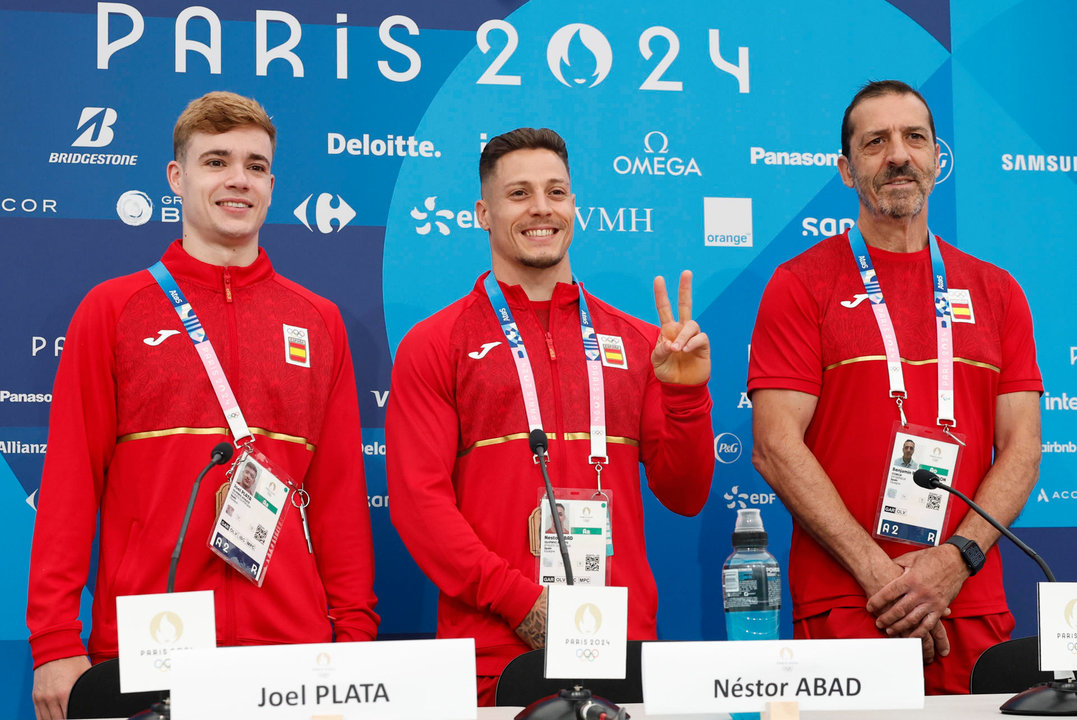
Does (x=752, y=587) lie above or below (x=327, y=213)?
below

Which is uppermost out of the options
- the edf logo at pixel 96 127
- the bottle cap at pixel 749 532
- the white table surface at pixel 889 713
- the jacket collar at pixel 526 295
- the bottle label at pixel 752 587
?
the edf logo at pixel 96 127

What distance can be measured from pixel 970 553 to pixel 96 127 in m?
2.92

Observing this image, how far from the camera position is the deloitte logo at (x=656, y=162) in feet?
12.7

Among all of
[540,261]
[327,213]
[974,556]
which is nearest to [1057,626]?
[974,556]

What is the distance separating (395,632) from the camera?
3568mm

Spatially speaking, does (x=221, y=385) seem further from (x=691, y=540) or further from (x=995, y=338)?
(x=995, y=338)

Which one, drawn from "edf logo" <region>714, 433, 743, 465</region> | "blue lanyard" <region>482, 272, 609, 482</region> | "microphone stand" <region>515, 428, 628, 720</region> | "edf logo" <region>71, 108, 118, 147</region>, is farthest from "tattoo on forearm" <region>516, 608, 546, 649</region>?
"edf logo" <region>71, 108, 118, 147</region>

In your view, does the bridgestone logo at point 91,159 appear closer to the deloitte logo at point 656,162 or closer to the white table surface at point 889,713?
the deloitte logo at point 656,162

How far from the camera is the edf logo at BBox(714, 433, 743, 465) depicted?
12.6ft

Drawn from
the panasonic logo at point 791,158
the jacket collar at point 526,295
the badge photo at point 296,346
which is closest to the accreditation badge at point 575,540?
the jacket collar at point 526,295

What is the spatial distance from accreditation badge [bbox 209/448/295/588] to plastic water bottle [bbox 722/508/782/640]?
4.36ft

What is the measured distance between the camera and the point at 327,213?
145 inches

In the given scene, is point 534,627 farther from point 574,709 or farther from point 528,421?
point 574,709

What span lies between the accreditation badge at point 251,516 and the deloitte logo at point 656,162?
1728 millimetres
